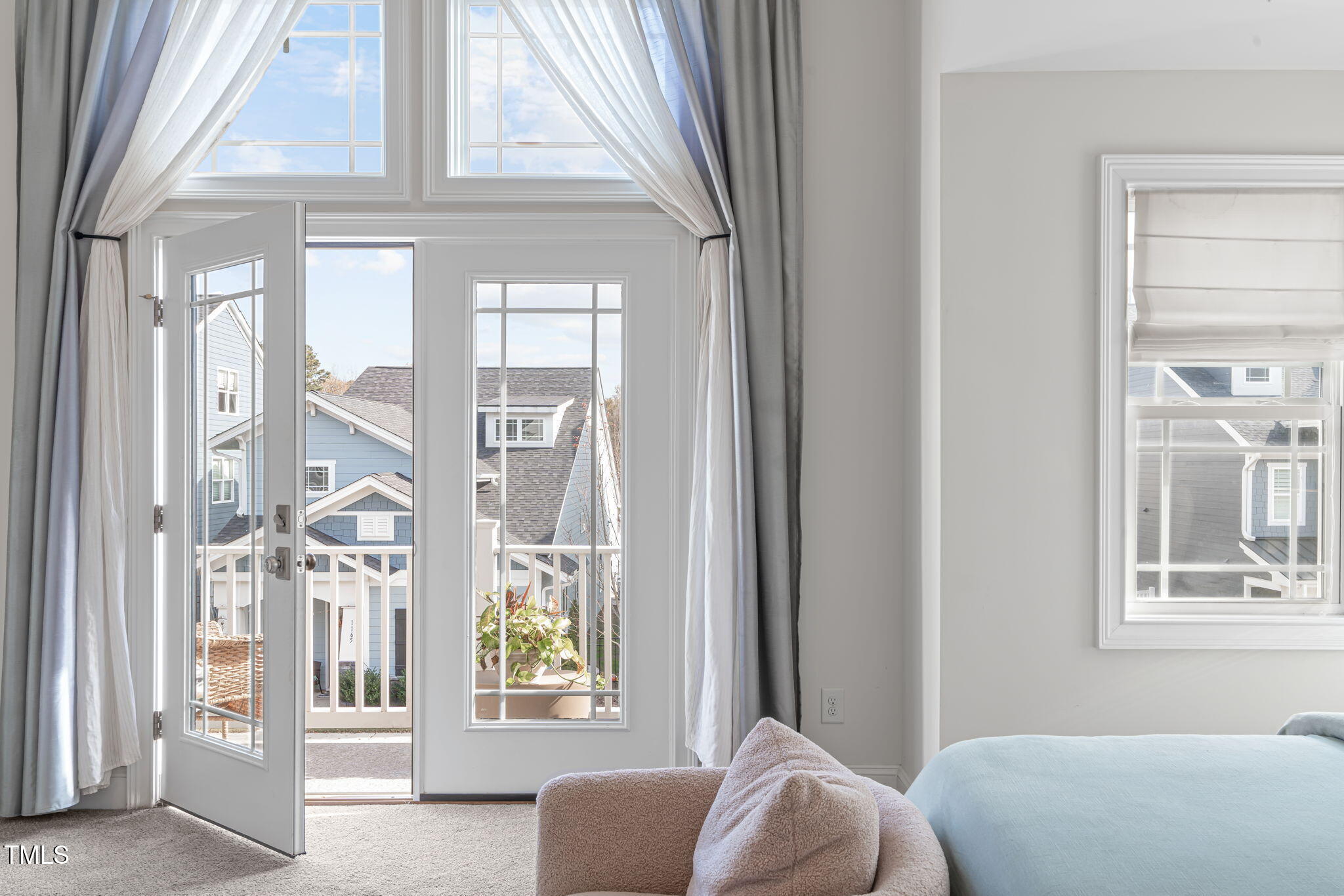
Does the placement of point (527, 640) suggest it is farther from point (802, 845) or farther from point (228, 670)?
point (802, 845)

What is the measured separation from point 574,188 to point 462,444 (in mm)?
929

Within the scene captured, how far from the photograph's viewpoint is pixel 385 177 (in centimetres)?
287

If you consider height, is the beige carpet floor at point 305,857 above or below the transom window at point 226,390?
below

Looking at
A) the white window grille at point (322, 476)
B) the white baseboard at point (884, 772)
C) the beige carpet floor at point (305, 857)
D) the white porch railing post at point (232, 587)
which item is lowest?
the beige carpet floor at point (305, 857)

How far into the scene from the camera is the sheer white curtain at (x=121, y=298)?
271cm

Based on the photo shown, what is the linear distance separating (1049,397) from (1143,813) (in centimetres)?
139

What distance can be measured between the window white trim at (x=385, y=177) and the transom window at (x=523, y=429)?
0.82 metres

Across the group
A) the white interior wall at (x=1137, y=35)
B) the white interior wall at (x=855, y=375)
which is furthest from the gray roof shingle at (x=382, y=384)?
the white interior wall at (x=1137, y=35)

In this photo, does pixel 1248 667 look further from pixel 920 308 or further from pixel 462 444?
pixel 462 444

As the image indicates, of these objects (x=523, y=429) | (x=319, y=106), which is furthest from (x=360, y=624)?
(x=319, y=106)

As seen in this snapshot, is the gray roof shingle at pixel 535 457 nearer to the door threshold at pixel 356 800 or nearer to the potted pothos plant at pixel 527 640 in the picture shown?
the potted pothos plant at pixel 527 640

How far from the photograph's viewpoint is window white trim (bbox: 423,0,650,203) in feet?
9.39

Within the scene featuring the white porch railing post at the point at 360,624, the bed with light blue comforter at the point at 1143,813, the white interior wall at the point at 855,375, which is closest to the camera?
the bed with light blue comforter at the point at 1143,813

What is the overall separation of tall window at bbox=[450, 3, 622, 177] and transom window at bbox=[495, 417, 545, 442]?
2.73 ft
